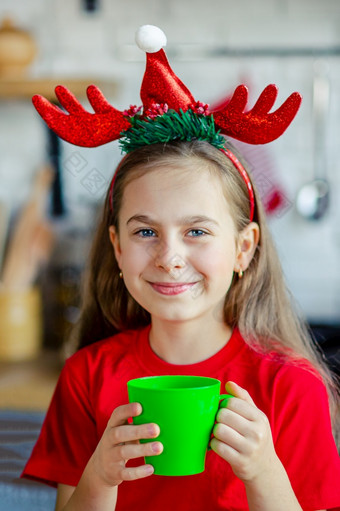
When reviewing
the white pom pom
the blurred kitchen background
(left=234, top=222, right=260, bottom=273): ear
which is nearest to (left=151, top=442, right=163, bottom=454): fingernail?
(left=234, top=222, right=260, bottom=273): ear

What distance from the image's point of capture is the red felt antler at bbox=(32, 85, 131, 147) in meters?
0.96

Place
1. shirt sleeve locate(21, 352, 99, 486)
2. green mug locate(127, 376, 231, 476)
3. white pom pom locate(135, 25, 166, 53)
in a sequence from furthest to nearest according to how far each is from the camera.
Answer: shirt sleeve locate(21, 352, 99, 486), white pom pom locate(135, 25, 166, 53), green mug locate(127, 376, 231, 476)

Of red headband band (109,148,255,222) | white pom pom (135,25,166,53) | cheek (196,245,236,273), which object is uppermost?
white pom pom (135,25,166,53)

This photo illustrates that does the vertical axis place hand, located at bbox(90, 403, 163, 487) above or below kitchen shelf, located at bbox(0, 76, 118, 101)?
below

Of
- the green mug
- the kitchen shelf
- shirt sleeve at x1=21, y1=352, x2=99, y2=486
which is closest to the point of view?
the green mug

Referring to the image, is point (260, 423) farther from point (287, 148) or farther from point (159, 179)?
point (287, 148)

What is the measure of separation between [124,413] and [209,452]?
9.5 inches

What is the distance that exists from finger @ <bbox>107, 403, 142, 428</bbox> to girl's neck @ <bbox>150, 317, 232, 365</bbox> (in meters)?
0.26

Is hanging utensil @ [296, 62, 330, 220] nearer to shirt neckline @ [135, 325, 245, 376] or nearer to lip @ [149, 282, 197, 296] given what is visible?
shirt neckline @ [135, 325, 245, 376]

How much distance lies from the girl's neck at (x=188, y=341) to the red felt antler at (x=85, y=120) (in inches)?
10.9

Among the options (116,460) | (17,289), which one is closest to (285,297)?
(116,460)

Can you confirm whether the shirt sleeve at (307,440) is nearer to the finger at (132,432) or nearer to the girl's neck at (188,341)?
the girl's neck at (188,341)

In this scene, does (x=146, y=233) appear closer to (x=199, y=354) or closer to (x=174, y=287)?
(x=174, y=287)

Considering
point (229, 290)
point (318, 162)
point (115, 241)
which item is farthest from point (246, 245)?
point (318, 162)
